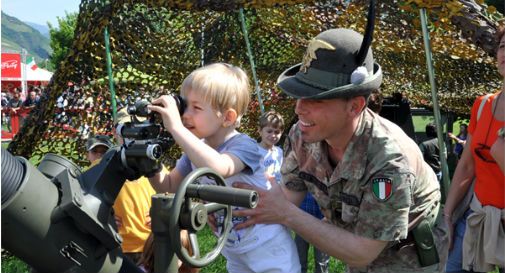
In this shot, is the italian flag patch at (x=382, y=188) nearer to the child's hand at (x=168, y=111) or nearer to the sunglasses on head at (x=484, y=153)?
the child's hand at (x=168, y=111)

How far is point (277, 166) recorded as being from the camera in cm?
455

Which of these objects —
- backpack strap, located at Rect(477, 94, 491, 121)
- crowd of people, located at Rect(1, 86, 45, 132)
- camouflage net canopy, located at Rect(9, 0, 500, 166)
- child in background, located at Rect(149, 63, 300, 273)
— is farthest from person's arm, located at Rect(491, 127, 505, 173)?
crowd of people, located at Rect(1, 86, 45, 132)

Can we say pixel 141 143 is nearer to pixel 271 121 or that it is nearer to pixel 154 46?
pixel 154 46

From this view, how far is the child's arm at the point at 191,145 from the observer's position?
1.75 metres

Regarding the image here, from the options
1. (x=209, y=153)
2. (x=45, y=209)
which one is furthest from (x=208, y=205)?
(x=209, y=153)

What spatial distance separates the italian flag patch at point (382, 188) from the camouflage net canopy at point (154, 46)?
1927 mm

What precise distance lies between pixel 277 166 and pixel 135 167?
10.6ft

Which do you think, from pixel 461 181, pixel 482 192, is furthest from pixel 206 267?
pixel 482 192

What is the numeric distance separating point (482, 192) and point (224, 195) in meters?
Result: 1.93

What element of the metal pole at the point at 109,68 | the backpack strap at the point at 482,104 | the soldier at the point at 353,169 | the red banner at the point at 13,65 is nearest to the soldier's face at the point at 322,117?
the soldier at the point at 353,169

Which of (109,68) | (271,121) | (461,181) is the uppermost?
(109,68)

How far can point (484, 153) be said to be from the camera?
2.73m

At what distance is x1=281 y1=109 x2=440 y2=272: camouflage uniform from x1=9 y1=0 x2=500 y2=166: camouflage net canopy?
5.65ft

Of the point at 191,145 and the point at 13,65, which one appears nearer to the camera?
the point at 191,145
